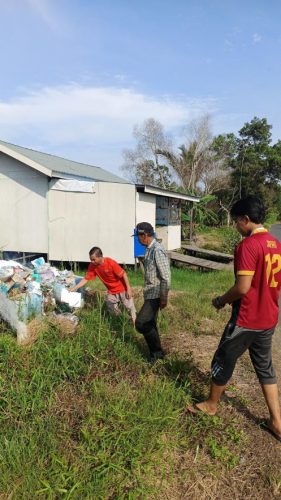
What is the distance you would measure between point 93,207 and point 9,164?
2964 mm

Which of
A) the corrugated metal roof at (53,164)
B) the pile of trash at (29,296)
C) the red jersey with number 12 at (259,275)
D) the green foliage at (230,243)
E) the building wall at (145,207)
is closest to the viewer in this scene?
the red jersey with number 12 at (259,275)

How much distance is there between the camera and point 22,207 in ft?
35.7

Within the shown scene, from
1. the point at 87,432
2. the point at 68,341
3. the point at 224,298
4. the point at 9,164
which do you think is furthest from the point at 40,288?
the point at 9,164

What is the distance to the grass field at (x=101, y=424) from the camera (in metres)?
2.41

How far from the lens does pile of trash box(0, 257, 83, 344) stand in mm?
3928

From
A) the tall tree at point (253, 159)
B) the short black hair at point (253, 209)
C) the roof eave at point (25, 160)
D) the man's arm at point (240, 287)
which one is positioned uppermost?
the tall tree at point (253, 159)

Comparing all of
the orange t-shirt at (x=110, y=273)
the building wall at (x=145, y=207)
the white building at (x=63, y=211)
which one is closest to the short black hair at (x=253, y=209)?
the orange t-shirt at (x=110, y=273)

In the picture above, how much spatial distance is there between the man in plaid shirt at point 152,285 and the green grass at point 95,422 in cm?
22

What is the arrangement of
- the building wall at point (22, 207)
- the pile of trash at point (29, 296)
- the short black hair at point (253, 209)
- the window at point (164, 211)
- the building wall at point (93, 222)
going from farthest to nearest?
the window at point (164, 211), the building wall at point (22, 207), the building wall at point (93, 222), the pile of trash at point (29, 296), the short black hair at point (253, 209)

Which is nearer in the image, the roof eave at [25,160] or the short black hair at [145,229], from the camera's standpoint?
the short black hair at [145,229]

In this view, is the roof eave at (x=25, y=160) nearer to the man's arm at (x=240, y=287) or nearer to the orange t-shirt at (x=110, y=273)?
the orange t-shirt at (x=110, y=273)

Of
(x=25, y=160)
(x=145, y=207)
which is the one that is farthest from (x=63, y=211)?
(x=145, y=207)

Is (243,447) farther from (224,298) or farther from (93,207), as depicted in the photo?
(93,207)

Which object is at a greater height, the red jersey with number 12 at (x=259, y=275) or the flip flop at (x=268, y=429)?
the red jersey with number 12 at (x=259, y=275)
